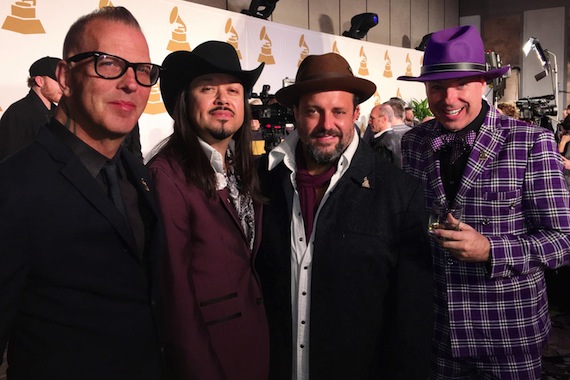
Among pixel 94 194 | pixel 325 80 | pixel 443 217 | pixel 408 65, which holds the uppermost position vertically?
pixel 408 65

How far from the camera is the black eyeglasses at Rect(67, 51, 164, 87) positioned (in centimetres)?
127

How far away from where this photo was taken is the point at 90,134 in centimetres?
130

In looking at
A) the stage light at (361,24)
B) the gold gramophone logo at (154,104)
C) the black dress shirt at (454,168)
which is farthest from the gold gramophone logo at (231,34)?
the black dress shirt at (454,168)

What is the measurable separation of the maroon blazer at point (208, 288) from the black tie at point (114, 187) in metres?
0.16

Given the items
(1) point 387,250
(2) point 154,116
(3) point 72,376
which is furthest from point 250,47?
(3) point 72,376

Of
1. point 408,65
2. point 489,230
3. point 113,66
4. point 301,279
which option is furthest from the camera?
point 408,65

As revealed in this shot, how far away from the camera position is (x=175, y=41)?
5.61m

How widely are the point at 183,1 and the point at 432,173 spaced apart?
4.67 meters

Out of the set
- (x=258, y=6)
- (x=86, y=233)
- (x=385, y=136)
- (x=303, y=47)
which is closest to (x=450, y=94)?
(x=86, y=233)

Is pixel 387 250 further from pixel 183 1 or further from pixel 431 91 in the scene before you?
pixel 183 1

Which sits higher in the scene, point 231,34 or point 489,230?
point 231,34

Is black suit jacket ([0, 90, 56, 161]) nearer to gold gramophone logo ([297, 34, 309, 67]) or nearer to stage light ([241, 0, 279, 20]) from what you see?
stage light ([241, 0, 279, 20])

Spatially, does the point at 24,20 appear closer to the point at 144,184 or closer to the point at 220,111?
the point at 220,111

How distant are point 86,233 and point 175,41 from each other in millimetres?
4843
